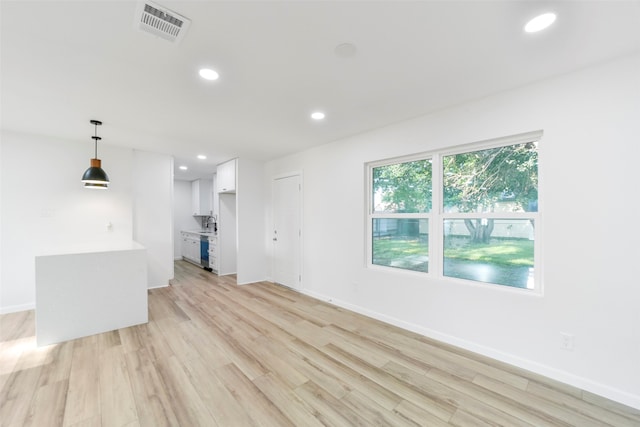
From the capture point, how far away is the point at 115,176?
447cm

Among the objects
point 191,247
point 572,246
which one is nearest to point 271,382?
point 572,246

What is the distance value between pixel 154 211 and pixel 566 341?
600 centimetres

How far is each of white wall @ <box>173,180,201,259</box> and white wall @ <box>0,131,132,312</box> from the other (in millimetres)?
3628

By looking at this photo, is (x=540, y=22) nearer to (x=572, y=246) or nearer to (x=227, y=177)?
(x=572, y=246)

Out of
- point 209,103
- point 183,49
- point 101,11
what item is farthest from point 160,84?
point 101,11

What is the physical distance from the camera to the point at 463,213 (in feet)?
9.37

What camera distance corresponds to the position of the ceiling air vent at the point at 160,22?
150 cm

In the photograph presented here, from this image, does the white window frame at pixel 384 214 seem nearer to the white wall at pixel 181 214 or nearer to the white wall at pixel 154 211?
the white wall at pixel 154 211

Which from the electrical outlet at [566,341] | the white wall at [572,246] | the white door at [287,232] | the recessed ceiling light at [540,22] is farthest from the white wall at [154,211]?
the electrical outlet at [566,341]

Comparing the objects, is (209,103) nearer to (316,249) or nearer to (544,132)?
(316,249)

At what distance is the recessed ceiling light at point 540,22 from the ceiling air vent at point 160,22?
213 cm

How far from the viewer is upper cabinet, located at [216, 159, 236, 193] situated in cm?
548

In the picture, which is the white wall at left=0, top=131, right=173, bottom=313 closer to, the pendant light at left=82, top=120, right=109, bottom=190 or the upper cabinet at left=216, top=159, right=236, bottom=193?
the pendant light at left=82, top=120, right=109, bottom=190

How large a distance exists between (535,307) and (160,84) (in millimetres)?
3921
